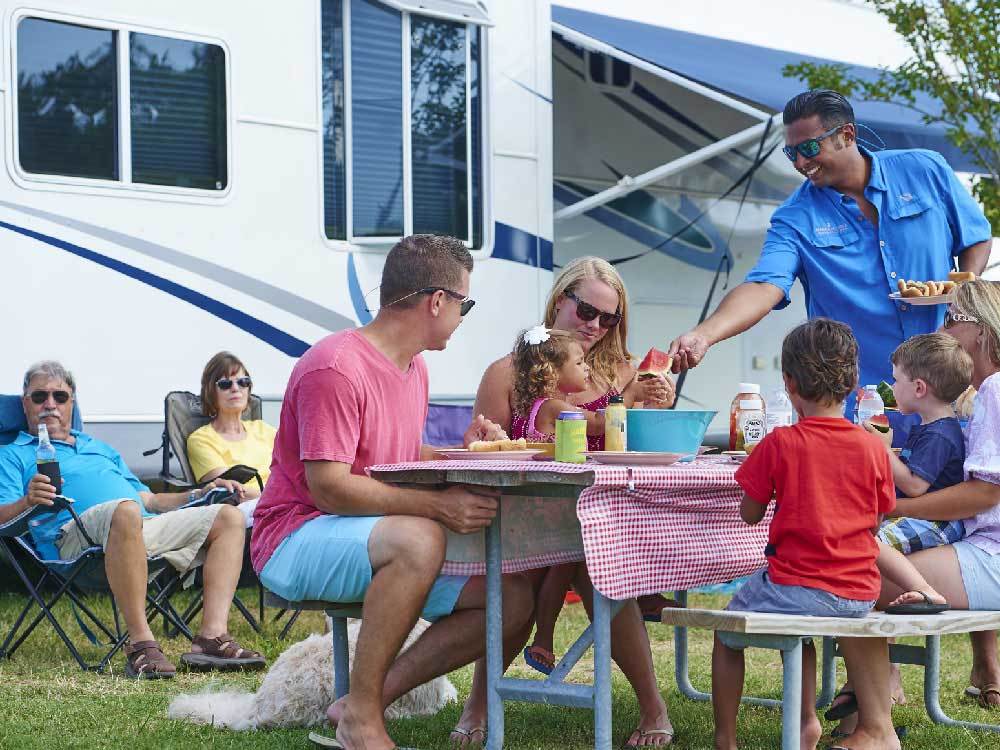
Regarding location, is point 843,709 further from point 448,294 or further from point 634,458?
point 448,294

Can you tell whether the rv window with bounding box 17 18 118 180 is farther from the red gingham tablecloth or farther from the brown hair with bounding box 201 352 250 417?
the red gingham tablecloth

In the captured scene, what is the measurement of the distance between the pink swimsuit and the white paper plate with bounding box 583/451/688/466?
1.43 feet

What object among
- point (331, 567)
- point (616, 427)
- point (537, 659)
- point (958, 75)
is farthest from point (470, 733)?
point (958, 75)

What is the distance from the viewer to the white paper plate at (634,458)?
3209mm

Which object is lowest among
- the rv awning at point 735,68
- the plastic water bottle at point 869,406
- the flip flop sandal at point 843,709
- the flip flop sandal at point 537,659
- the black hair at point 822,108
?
the flip flop sandal at point 843,709

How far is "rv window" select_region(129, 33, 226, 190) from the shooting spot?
5.83 meters

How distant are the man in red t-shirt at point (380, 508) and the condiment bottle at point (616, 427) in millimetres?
336

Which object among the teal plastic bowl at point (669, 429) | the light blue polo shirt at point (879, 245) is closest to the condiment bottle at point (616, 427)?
the teal plastic bowl at point (669, 429)

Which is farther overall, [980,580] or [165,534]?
[165,534]

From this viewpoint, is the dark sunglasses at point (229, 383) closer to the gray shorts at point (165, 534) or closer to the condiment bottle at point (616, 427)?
the gray shorts at point (165, 534)

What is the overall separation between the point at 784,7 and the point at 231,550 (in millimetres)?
6100

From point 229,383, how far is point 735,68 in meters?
3.60

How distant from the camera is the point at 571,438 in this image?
128 inches

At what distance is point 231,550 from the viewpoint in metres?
5.20
